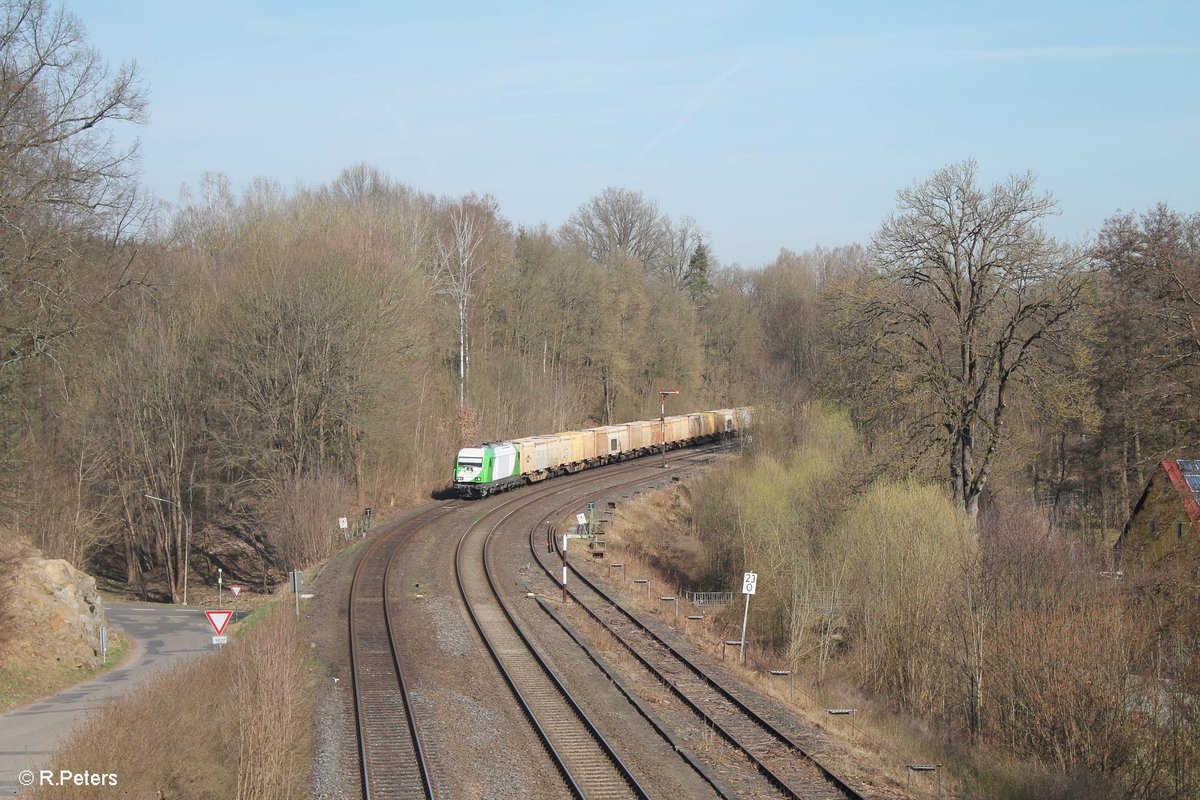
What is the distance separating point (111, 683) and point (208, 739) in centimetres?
1149

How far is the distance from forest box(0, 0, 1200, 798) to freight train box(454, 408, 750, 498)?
3.85m

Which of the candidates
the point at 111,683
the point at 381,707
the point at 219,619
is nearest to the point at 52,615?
the point at 111,683

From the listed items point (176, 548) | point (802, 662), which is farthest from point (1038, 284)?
point (176, 548)

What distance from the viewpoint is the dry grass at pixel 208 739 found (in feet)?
38.4

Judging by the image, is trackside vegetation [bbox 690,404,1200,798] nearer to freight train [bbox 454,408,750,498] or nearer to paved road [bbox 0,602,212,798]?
freight train [bbox 454,408,750,498]

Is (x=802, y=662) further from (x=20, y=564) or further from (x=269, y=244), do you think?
(x=269, y=244)

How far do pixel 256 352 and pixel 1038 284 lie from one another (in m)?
29.6

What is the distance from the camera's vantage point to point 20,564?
76.9 ft

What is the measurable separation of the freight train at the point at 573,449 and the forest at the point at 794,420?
3.85m

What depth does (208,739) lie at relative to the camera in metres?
13.7

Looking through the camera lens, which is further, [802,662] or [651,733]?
[802,662]

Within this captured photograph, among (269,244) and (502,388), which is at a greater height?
(269,244)

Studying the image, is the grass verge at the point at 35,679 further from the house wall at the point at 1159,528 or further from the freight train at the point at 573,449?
the house wall at the point at 1159,528

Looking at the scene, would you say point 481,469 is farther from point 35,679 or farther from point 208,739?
point 208,739
